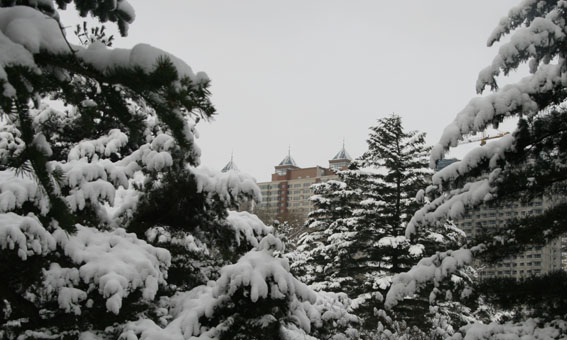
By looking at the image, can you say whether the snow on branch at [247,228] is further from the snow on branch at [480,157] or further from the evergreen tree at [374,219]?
the evergreen tree at [374,219]

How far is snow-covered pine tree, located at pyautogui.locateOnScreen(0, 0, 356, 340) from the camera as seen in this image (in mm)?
1271

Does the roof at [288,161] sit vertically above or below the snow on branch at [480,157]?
above

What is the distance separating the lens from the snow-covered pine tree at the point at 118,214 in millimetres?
1271

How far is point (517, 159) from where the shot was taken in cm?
509

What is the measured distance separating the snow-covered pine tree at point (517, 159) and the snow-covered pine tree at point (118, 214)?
1909 mm

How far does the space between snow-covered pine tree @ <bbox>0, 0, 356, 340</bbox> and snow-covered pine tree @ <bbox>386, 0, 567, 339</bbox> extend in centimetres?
191

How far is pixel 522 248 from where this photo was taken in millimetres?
5090

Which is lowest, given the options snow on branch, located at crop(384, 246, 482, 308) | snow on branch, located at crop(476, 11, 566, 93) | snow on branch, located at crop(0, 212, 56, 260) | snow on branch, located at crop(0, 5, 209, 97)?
snow on branch, located at crop(384, 246, 482, 308)

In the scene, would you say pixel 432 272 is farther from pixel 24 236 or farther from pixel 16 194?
pixel 16 194

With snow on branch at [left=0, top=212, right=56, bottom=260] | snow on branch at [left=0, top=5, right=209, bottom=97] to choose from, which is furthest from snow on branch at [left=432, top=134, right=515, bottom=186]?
snow on branch at [left=0, top=5, right=209, bottom=97]

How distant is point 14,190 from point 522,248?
5.37 meters

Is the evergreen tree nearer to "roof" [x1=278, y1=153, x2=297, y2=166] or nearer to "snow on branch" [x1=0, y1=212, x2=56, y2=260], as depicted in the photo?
"snow on branch" [x1=0, y1=212, x2=56, y2=260]

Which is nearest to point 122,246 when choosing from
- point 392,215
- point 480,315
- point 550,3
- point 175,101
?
point 175,101

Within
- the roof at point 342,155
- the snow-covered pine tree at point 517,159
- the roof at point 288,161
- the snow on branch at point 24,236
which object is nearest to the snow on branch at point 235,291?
the snow on branch at point 24,236
